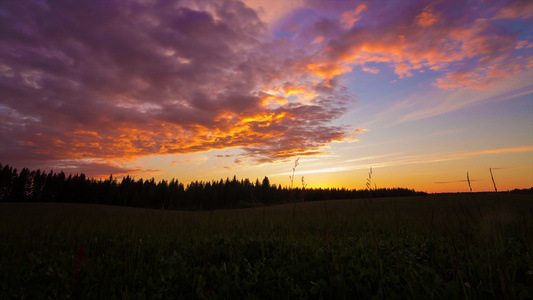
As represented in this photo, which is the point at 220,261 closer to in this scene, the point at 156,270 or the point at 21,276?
the point at 156,270

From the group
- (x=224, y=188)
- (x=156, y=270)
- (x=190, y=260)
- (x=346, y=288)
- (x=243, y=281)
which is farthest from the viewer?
(x=224, y=188)

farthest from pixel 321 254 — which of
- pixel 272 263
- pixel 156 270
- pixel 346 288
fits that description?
pixel 156 270

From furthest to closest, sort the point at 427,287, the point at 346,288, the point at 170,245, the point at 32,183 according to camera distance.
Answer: the point at 32,183 → the point at 170,245 → the point at 346,288 → the point at 427,287

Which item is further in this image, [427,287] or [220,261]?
[220,261]

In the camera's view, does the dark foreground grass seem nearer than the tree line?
Yes

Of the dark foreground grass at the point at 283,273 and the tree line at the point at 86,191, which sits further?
the tree line at the point at 86,191

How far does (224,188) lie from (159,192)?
2296 cm

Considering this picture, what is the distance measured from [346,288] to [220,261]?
7.76ft

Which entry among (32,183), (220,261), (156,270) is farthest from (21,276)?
(32,183)

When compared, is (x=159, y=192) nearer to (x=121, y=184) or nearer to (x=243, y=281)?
(x=121, y=184)

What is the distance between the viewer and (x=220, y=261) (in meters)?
4.28

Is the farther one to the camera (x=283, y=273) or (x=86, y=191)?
(x=86, y=191)

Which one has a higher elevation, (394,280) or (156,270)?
(394,280)

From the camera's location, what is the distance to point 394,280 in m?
2.71
